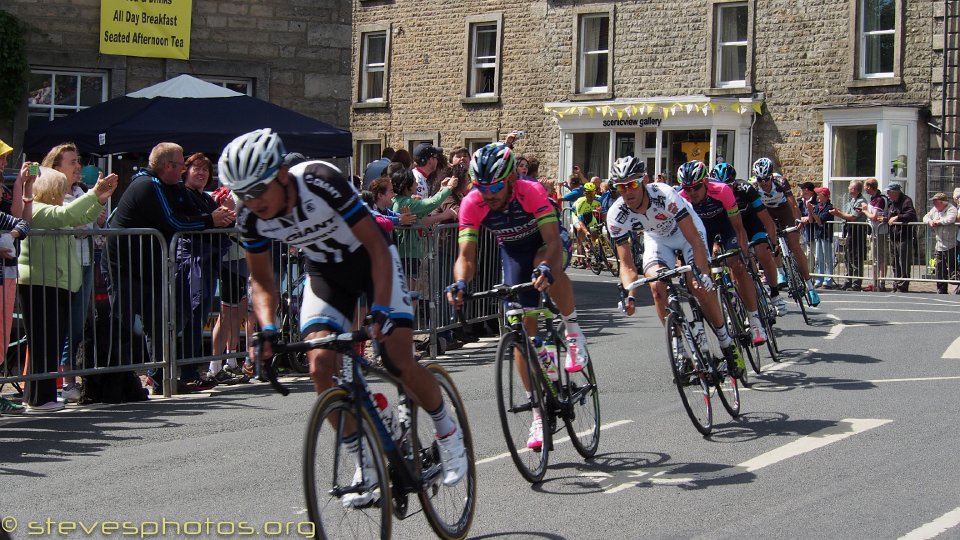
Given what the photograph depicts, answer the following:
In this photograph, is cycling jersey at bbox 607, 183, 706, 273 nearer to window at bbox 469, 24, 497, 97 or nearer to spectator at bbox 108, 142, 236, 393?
spectator at bbox 108, 142, 236, 393

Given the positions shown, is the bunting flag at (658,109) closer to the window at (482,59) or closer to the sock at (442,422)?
the window at (482,59)

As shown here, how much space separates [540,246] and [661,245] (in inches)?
83.4

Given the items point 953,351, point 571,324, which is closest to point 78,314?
point 571,324

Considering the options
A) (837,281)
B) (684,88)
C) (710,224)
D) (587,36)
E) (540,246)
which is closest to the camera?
(540,246)

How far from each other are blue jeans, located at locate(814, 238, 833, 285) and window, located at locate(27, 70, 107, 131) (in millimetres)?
13519

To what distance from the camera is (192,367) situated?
36.6 ft

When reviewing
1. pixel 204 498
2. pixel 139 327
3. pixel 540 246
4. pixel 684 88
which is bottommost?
pixel 204 498

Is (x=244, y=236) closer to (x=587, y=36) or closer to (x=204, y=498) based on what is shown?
(x=204, y=498)

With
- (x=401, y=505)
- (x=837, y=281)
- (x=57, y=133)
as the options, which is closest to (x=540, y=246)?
(x=401, y=505)

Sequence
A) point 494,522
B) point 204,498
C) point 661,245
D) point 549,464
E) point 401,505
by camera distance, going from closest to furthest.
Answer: point 401,505, point 494,522, point 204,498, point 549,464, point 661,245

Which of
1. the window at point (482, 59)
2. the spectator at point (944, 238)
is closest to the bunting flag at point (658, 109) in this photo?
the window at point (482, 59)

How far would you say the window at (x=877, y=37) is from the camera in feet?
96.7

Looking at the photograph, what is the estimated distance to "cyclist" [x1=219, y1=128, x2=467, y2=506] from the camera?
18.2 ft

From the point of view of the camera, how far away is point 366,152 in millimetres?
40594
